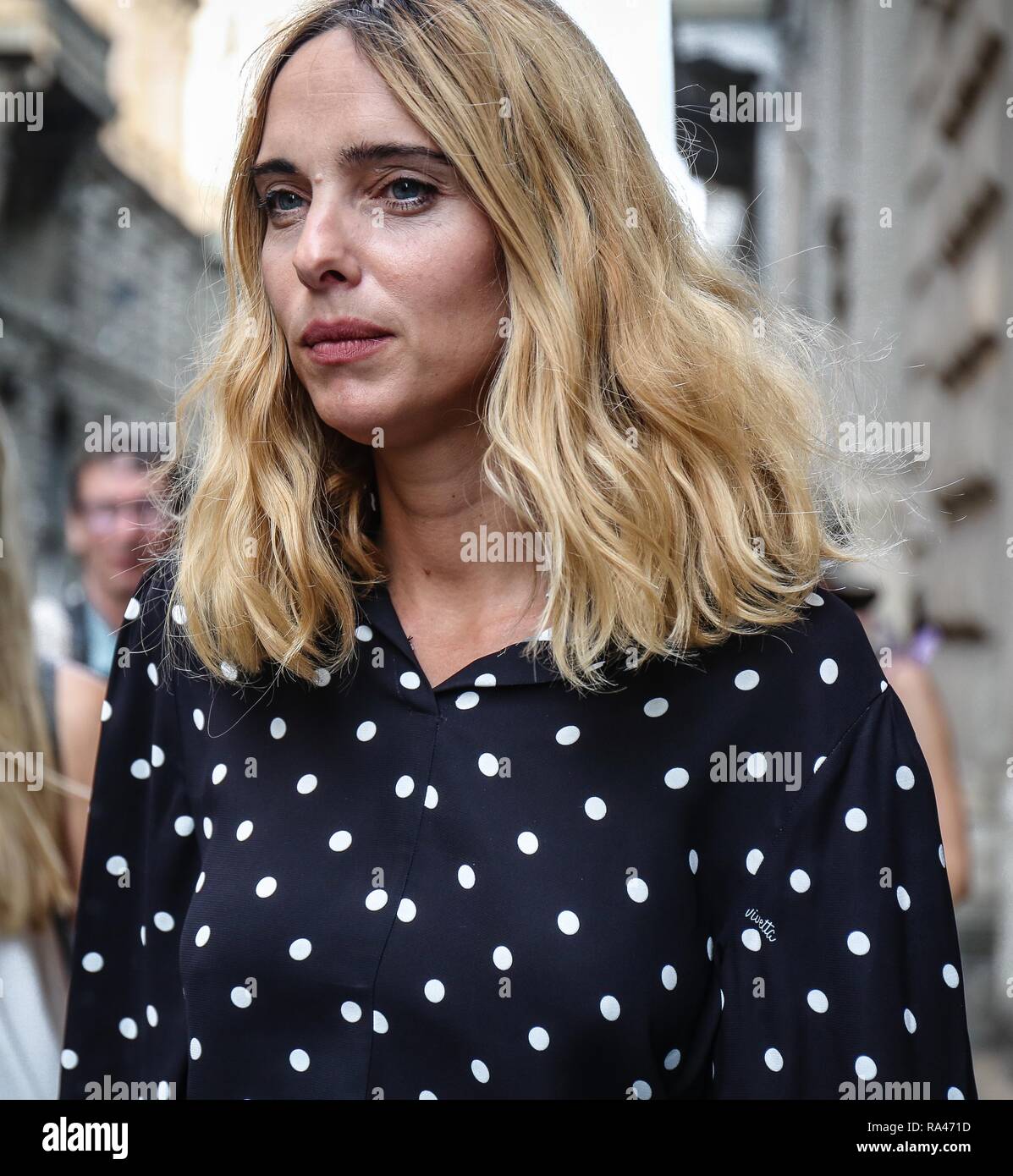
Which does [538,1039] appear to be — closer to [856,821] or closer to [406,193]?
[856,821]

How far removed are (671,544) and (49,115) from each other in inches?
214

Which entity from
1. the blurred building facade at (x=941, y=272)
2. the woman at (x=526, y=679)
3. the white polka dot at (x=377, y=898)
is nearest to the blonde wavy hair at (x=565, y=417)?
the woman at (x=526, y=679)

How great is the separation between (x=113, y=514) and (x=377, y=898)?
302cm

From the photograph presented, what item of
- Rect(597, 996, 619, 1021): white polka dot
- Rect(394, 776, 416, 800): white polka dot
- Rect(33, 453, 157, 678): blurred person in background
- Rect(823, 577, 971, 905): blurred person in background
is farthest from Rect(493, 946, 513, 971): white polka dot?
Rect(33, 453, 157, 678): blurred person in background

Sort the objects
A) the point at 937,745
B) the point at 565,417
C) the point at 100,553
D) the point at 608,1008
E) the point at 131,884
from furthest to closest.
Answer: the point at 100,553 → the point at 937,745 → the point at 131,884 → the point at 565,417 → the point at 608,1008

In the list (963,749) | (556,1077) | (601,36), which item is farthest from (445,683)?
(963,749)

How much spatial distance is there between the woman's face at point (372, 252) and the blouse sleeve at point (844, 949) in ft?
2.59

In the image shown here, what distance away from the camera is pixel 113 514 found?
14.2ft

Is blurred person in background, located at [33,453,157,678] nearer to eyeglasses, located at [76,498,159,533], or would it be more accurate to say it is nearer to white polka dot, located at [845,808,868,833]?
eyeglasses, located at [76,498,159,533]

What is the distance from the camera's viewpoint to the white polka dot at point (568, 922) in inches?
62.9

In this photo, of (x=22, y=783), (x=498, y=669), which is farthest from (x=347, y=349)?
(x=22, y=783)

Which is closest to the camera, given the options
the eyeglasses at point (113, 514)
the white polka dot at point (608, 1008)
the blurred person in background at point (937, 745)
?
the white polka dot at point (608, 1008)

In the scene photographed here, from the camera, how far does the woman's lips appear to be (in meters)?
1.68

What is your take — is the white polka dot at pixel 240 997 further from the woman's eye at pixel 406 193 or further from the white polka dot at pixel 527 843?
the woman's eye at pixel 406 193
